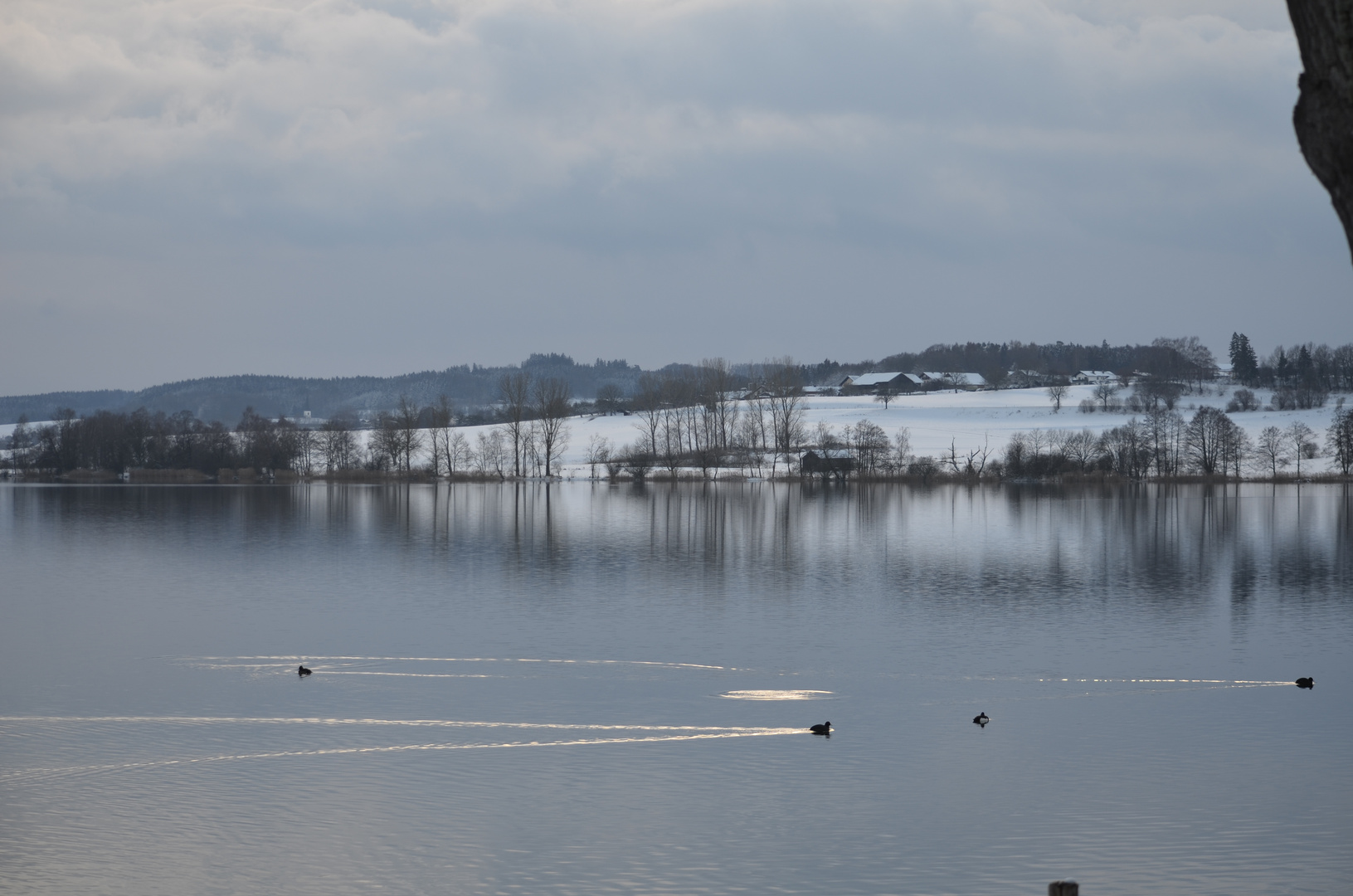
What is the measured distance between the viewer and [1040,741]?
12.6 meters

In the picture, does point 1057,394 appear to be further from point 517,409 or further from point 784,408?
point 517,409

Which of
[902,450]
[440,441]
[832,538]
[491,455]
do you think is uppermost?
[440,441]

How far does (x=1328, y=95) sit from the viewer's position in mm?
3271

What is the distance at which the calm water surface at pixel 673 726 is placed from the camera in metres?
9.06

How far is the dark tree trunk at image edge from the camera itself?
3.14m

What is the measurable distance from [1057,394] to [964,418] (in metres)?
11.2

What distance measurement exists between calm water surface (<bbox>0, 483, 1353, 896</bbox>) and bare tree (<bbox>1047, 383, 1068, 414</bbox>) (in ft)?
282

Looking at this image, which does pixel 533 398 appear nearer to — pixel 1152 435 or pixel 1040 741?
pixel 1152 435

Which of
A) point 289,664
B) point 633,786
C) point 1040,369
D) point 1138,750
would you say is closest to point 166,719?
point 289,664

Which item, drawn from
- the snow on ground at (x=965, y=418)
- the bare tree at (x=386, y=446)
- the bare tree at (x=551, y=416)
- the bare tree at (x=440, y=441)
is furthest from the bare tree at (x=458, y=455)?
the snow on ground at (x=965, y=418)

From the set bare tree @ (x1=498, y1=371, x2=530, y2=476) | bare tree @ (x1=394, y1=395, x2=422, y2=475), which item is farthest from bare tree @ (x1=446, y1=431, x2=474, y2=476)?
bare tree @ (x1=498, y1=371, x2=530, y2=476)

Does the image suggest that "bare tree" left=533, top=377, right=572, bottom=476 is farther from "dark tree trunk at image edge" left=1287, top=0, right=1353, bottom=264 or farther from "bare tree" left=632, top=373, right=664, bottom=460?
"dark tree trunk at image edge" left=1287, top=0, right=1353, bottom=264

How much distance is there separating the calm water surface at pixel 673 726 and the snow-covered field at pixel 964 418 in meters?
70.4

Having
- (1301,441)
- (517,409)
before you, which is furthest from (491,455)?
(1301,441)
